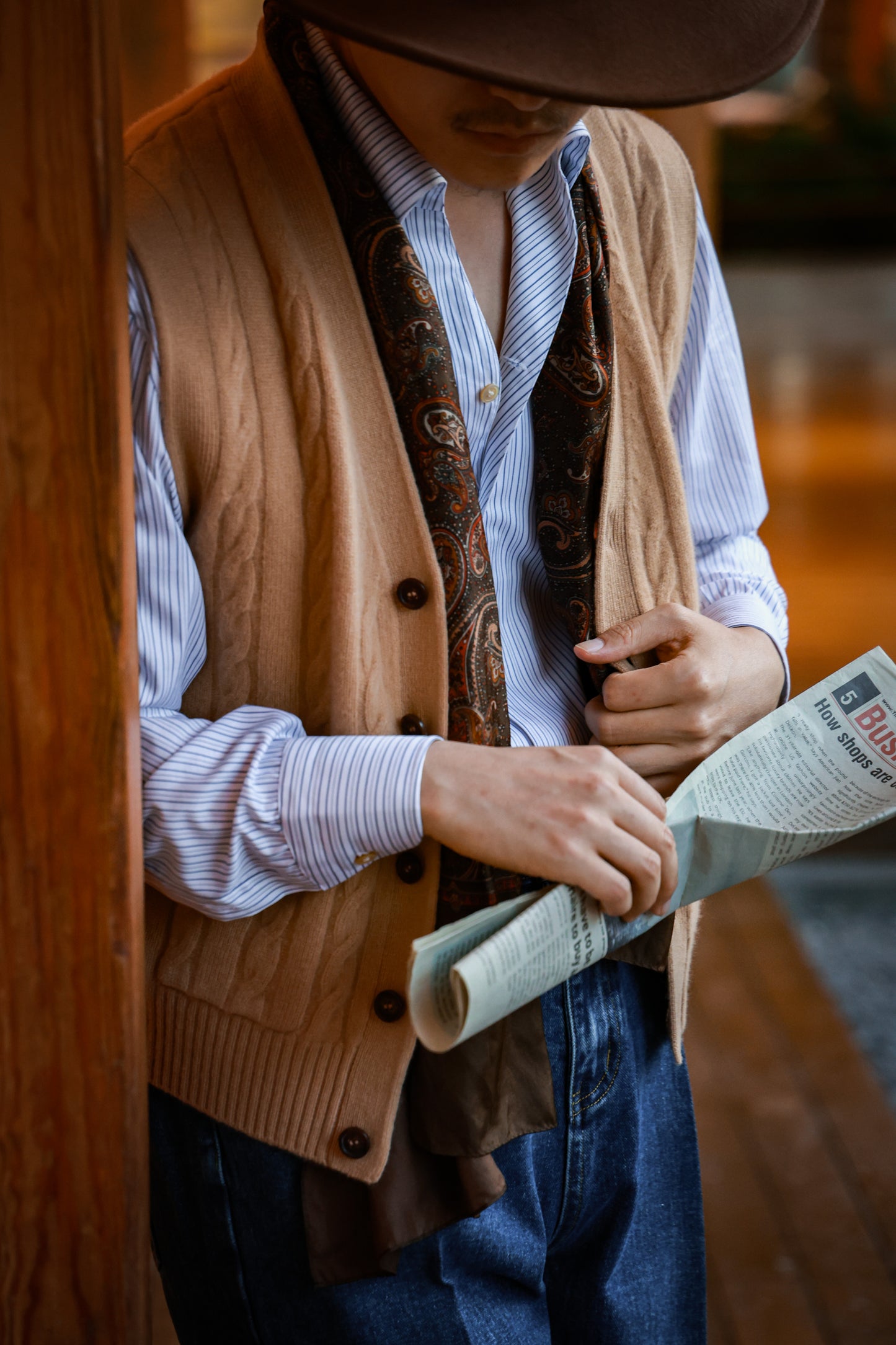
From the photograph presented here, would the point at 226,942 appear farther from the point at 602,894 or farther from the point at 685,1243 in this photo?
the point at 685,1243

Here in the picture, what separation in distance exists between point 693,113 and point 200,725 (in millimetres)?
1605

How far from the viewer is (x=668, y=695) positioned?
0.98 m

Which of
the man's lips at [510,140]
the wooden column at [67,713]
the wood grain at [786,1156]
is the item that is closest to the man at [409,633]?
the man's lips at [510,140]

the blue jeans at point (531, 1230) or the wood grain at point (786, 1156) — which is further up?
the blue jeans at point (531, 1230)

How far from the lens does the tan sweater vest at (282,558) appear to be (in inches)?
33.4

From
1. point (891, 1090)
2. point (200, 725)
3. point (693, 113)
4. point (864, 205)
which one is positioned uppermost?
point (864, 205)

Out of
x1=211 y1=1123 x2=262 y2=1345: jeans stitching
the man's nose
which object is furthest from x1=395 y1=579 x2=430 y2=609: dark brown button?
x1=211 y1=1123 x2=262 y2=1345: jeans stitching

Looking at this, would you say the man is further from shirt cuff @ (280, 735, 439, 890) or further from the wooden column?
the wooden column

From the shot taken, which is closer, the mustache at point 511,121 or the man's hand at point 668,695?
the mustache at point 511,121

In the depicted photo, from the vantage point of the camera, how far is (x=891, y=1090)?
9.16 feet

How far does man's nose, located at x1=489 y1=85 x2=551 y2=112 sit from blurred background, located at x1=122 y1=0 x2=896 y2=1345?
49.0 inches

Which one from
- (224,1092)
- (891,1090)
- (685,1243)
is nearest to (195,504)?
(224,1092)

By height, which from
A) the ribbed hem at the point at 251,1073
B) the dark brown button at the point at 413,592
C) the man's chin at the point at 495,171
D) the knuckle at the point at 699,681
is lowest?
the ribbed hem at the point at 251,1073

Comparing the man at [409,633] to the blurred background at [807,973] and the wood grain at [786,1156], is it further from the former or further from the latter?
the wood grain at [786,1156]
